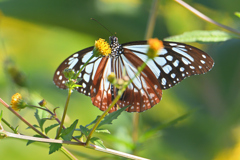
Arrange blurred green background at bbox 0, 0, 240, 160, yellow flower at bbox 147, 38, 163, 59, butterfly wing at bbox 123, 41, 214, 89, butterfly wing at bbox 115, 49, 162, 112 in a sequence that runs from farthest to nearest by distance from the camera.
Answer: blurred green background at bbox 0, 0, 240, 160, butterfly wing at bbox 115, 49, 162, 112, butterfly wing at bbox 123, 41, 214, 89, yellow flower at bbox 147, 38, 163, 59

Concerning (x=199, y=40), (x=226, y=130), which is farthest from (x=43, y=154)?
(x=199, y=40)

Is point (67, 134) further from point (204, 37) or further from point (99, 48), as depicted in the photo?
point (204, 37)

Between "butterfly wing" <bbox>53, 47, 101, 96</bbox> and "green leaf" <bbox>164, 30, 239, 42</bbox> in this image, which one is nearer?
"green leaf" <bbox>164, 30, 239, 42</bbox>

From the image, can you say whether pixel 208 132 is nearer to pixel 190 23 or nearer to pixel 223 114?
pixel 223 114

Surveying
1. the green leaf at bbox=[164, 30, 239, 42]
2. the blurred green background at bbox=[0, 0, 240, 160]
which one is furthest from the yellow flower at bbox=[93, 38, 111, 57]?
the blurred green background at bbox=[0, 0, 240, 160]

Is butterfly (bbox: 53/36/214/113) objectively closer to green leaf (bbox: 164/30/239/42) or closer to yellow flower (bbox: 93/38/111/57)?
green leaf (bbox: 164/30/239/42)

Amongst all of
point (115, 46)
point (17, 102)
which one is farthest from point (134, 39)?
point (17, 102)

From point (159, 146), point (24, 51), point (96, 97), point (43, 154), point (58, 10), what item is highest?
point (58, 10)
